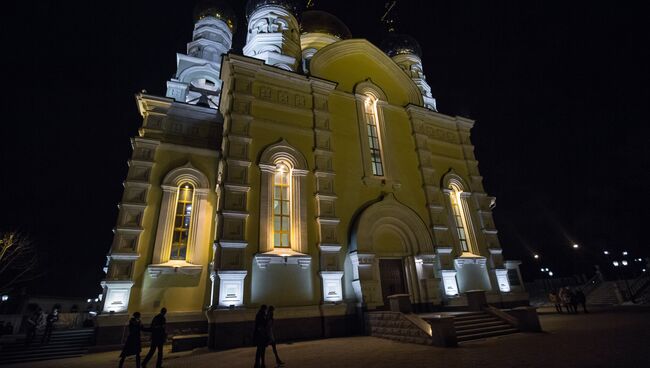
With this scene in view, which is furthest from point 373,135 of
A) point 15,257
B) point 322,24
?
point 15,257

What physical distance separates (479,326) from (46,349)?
15.8m

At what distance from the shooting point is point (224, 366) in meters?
7.45

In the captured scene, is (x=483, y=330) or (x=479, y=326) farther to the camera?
(x=479, y=326)

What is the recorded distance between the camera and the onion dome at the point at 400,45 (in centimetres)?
2788

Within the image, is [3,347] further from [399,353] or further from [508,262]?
[508,262]

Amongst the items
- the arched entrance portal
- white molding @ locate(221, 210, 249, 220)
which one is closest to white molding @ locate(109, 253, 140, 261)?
white molding @ locate(221, 210, 249, 220)

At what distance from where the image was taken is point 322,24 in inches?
918

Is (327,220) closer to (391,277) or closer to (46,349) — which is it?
(391,277)

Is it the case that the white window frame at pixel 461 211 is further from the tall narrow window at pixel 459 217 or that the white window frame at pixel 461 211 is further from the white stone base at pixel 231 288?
the white stone base at pixel 231 288

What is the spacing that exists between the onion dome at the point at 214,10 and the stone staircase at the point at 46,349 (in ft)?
74.4

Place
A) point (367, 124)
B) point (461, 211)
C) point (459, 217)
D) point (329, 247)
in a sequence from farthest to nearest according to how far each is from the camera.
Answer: point (461, 211) < point (459, 217) < point (367, 124) < point (329, 247)

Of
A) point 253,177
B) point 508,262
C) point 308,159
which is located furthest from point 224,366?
point 508,262

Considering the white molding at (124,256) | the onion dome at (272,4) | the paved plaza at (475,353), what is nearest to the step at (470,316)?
the paved plaza at (475,353)

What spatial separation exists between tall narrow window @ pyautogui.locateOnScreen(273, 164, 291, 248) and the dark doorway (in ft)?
15.5
